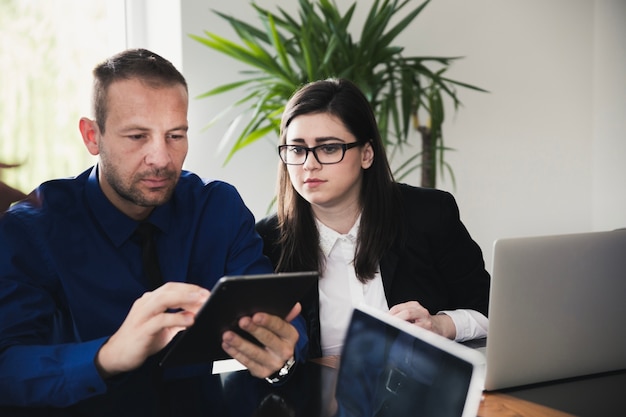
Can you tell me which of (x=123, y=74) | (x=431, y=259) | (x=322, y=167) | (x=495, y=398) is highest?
(x=123, y=74)

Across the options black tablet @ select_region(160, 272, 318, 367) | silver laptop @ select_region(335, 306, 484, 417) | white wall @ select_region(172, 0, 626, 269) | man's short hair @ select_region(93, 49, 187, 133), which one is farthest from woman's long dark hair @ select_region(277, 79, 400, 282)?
white wall @ select_region(172, 0, 626, 269)

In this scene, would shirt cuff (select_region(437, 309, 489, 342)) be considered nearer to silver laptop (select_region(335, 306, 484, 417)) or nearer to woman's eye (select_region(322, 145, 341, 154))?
woman's eye (select_region(322, 145, 341, 154))

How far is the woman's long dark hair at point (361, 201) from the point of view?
7.35ft

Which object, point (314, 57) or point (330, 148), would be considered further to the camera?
point (314, 57)

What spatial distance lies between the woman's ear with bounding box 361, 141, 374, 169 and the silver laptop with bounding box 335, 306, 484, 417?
1.18 m

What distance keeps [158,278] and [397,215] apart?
878 mm

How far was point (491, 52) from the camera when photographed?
437 cm

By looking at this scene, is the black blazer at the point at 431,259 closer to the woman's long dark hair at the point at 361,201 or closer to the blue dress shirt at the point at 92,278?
the woman's long dark hair at the point at 361,201

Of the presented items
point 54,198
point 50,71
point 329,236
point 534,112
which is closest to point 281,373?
point 54,198

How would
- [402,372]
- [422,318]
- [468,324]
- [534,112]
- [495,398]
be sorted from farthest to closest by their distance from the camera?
[534,112] < [468,324] < [422,318] < [495,398] < [402,372]

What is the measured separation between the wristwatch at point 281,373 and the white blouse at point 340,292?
57 centimetres

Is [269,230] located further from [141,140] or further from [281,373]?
[281,373]

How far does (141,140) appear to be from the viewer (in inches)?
67.3

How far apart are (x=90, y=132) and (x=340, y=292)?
892mm
